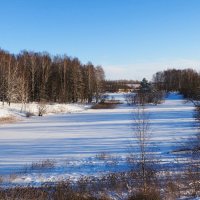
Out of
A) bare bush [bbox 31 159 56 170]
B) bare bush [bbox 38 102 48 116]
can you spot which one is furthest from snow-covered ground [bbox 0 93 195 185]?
bare bush [bbox 38 102 48 116]

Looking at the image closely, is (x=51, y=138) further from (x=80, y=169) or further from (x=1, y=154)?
(x=80, y=169)

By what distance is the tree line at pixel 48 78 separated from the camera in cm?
6600

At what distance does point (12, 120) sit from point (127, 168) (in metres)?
32.2

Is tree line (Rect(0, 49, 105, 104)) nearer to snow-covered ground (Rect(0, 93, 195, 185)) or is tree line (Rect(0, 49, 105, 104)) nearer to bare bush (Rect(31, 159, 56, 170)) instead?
snow-covered ground (Rect(0, 93, 195, 185))

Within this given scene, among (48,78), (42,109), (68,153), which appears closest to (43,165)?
(68,153)

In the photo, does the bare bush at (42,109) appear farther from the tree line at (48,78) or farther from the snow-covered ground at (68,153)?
the snow-covered ground at (68,153)

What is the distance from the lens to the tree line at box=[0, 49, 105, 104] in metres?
66.0

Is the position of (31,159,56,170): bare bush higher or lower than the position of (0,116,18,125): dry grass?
higher

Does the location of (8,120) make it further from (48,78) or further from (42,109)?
(48,78)

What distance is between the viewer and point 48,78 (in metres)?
80.4

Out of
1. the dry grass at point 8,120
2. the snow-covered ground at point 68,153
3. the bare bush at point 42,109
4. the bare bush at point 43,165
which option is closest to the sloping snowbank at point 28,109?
the bare bush at point 42,109

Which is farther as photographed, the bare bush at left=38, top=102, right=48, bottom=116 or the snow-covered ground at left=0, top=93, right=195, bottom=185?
the bare bush at left=38, top=102, right=48, bottom=116

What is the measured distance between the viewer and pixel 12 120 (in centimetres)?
4606

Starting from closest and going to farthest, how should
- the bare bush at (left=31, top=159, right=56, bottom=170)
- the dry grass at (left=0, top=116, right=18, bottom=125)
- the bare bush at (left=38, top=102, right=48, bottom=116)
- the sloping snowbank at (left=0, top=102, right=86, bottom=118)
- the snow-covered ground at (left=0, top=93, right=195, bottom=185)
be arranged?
1. the snow-covered ground at (left=0, top=93, right=195, bottom=185)
2. the bare bush at (left=31, top=159, right=56, bottom=170)
3. the dry grass at (left=0, top=116, right=18, bottom=125)
4. the sloping snowbank at (left=0, top=102, right=86, bottom=118)
5. the bare bush at (left=38, top=102, right=48, bottom=116)
